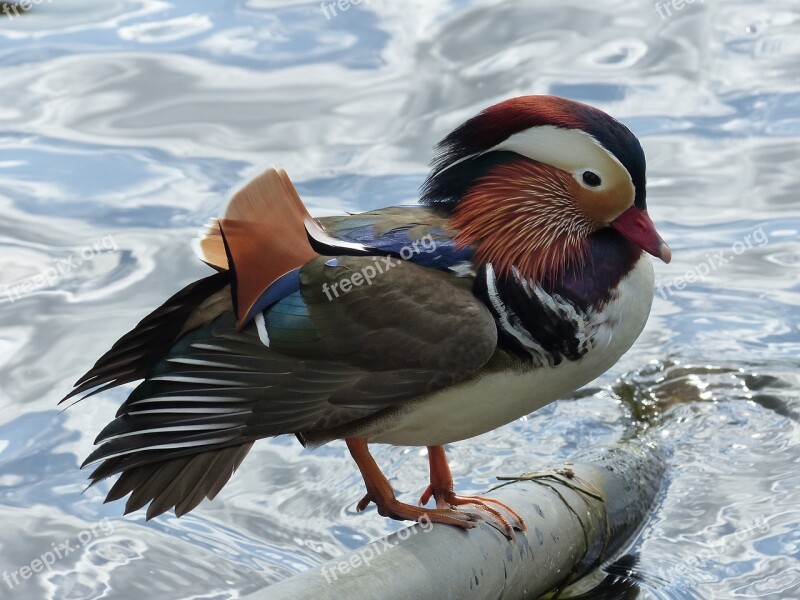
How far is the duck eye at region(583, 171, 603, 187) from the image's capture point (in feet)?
10.5

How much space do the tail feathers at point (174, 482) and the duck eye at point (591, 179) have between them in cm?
112

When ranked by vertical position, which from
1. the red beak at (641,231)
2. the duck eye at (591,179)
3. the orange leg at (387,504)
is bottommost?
the orange leg at (387,504)

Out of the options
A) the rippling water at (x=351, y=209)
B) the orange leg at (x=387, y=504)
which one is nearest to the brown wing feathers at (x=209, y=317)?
the rippling water at (x=351, y=209)

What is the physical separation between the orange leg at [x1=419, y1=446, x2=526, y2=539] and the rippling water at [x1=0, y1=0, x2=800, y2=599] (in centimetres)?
63

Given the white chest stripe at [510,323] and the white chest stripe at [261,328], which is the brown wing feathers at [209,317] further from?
the white chest stripe at [510,323]

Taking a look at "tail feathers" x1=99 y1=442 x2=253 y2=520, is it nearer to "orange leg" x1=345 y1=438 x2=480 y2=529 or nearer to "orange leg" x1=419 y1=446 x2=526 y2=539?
"orange leg" x1=345 y1=438 x2=480 y2=529

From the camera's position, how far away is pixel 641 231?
3.19 m

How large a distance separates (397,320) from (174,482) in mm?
673

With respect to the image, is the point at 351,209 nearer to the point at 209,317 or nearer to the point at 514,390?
the point at 209,317

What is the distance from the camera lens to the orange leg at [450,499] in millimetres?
3283

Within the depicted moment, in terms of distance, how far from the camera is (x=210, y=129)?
700 centimetres

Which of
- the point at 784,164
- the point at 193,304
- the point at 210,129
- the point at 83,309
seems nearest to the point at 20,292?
the point at 83,309

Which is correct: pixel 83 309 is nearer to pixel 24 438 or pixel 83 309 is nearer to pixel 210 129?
pixel 24 438

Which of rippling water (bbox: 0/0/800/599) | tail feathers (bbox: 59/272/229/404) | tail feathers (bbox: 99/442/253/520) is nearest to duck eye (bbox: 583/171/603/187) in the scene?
rippling water (bbox: 0/0/800/599)
